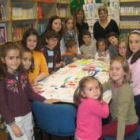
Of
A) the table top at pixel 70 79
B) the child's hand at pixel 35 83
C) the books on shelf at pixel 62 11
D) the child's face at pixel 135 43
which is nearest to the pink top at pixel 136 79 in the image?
the child's face at pixel 135 43

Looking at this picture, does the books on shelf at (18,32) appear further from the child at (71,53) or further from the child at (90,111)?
the child at (90,111)

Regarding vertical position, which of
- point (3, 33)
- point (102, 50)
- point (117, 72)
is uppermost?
point (3, 33)

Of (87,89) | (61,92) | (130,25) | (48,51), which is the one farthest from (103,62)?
(130,25)

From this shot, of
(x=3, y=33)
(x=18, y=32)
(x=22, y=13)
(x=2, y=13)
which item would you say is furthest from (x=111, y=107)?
(x=22, y=13)

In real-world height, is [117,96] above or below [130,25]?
below

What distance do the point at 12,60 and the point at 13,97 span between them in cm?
29

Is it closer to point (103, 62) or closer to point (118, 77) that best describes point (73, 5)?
point (103, 62)

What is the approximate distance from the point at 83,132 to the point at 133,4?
18.3 feet

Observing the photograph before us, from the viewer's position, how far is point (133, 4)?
6.86 meters

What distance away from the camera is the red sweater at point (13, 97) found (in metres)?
1.98

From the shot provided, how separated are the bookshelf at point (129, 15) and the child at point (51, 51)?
3.51 meters

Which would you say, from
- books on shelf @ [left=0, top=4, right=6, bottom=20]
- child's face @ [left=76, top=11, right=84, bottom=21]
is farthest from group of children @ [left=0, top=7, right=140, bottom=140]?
child's face @ [left=76, top=11, right=84, bottom=21]

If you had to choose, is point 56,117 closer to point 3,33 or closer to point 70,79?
point 70,79

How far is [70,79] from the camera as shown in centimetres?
296
